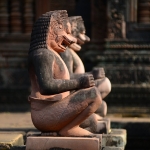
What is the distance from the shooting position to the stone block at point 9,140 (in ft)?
21.4

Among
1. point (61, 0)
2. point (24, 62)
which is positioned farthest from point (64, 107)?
point (61, 0)

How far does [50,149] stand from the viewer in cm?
588

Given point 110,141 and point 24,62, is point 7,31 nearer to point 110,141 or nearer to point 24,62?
point 24,62

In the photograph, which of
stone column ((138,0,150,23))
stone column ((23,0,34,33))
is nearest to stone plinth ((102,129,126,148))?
stone column ((138,0,150,23))

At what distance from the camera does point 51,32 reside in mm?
6238

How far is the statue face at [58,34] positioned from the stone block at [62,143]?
106 centimetres

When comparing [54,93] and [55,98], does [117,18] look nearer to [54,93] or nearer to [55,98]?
[55,98]

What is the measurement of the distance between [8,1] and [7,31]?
69 cm

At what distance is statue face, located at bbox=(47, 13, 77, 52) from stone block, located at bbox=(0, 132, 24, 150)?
1.25 meters

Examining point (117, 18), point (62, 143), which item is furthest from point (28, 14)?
point (62, 143)

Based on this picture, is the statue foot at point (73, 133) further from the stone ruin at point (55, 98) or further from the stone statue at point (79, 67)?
the stone statue at point (79, 67)

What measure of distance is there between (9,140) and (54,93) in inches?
45.8

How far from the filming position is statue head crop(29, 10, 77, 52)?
20.2 feet

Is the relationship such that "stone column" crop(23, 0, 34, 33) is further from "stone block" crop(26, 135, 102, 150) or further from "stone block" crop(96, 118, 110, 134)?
"stone block" crop(26, 135, 102, 150)
